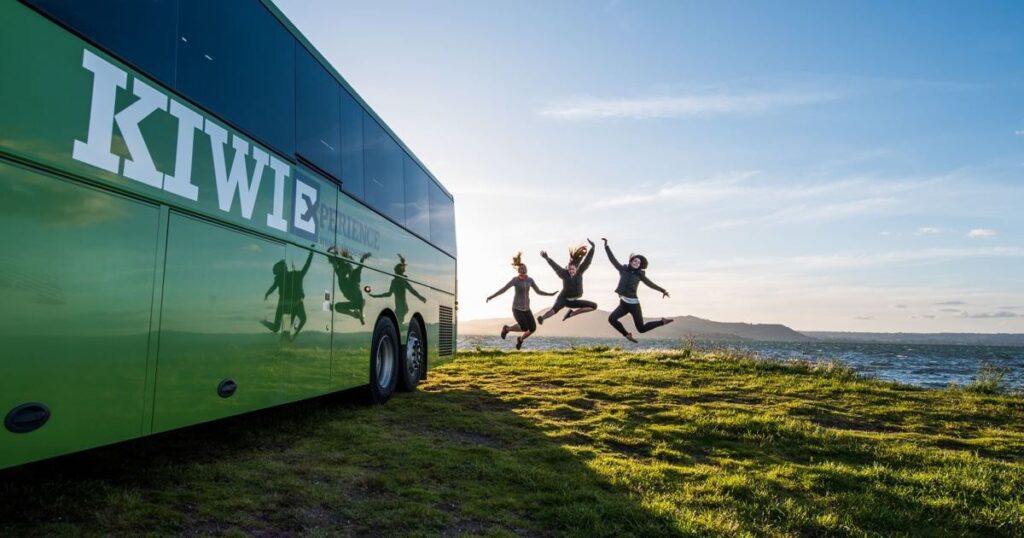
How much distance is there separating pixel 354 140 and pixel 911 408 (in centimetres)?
1027

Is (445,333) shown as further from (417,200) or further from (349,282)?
(349,282)

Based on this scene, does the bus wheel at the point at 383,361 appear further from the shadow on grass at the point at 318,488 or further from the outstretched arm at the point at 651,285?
the outstretched arm at the point at 651,285

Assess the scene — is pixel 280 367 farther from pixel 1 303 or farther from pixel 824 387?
pixel 824 387

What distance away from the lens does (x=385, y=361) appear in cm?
932

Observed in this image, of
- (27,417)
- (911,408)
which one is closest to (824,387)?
(911,408)

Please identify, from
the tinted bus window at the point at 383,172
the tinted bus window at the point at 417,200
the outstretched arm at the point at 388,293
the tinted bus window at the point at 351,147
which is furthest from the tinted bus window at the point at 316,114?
the tinted bus window at the point at 417,200

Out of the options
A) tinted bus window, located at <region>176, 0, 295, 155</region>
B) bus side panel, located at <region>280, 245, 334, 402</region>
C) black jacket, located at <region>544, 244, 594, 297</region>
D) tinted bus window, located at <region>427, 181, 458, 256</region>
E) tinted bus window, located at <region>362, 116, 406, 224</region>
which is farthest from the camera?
black jacket, located at <region>544, 244, 594, 297</region>

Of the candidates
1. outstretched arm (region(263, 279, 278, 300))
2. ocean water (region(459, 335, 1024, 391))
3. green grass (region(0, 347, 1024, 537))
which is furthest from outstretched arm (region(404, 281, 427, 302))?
ocean water (region(459, 335, 1024, 391))

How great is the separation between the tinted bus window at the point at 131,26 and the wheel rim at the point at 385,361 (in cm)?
538

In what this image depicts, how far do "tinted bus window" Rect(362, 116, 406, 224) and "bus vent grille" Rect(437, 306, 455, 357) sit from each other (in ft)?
10.3

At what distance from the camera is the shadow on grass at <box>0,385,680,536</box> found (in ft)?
12.8

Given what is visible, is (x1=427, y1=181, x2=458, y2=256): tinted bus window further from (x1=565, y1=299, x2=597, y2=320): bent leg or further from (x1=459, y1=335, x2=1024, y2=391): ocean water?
(x1=459, y1=335, x2=1024, y2=391): ocean water

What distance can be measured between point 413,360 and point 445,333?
197 cm

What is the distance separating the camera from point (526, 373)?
48.1ft
